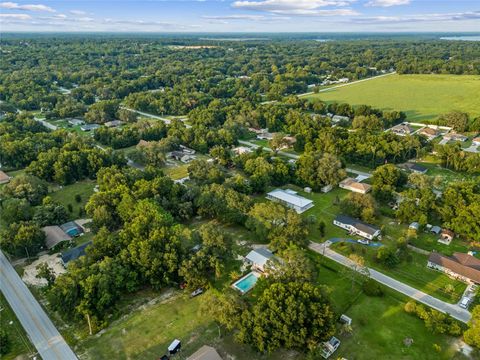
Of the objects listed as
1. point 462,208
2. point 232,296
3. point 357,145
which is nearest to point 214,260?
point 232,296

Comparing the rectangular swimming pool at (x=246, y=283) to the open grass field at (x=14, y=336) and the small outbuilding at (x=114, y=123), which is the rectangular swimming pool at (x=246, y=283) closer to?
the open grass field at (x=14, y=336)

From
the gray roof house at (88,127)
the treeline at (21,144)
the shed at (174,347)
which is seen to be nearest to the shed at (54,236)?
the shed at (174,347)

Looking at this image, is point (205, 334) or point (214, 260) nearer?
point (205, 334)

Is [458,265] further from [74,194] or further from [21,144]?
[21,144]

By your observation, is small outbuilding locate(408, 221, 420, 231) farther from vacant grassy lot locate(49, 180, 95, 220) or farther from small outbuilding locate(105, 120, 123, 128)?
small outbuilding locate(105, 120, 123, 128)

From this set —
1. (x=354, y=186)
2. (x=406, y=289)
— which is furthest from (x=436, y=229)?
(x=354, y=186)

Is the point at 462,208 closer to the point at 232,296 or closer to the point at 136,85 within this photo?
the point at 232,296

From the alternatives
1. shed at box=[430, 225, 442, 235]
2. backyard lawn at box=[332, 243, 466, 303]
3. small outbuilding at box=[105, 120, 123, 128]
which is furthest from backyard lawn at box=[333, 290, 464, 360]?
small outbuilding at box=[105, 120, 123, 128]
